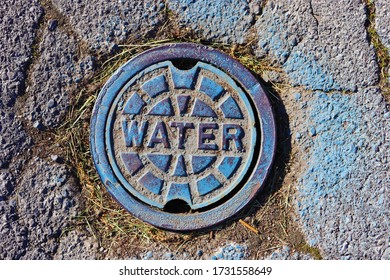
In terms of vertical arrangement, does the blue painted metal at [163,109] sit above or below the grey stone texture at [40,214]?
above

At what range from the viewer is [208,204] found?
85.6 inches

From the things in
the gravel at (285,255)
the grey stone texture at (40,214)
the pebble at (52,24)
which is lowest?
the gravel at (285,255)

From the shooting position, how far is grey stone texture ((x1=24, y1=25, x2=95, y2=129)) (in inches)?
87.6

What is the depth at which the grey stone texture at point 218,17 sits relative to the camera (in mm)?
2270

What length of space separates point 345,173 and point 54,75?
1.33 meters

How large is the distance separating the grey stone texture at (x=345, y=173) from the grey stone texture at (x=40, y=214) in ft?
3.23

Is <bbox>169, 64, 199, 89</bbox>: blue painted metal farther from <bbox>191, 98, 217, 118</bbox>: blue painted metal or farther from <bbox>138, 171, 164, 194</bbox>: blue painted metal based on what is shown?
<bbox>138, 171, 164, 194</bbox>: blue painted metal

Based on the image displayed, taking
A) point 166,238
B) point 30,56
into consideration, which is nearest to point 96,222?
point 166,238

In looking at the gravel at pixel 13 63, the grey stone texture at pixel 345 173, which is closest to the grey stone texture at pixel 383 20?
the grey stone texture at pixel 345 173

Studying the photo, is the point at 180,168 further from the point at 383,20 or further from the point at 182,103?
the point at 383,20

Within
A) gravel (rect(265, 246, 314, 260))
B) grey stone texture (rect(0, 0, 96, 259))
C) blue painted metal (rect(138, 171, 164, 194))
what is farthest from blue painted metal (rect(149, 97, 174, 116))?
gravel (rect(265, 246, 314, 260))

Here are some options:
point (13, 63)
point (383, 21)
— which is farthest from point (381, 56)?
point (13, 63)

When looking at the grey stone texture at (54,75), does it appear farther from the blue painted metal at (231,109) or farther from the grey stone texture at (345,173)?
the grey stone texture at (345,173)

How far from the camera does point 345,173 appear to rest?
7.29 ft
